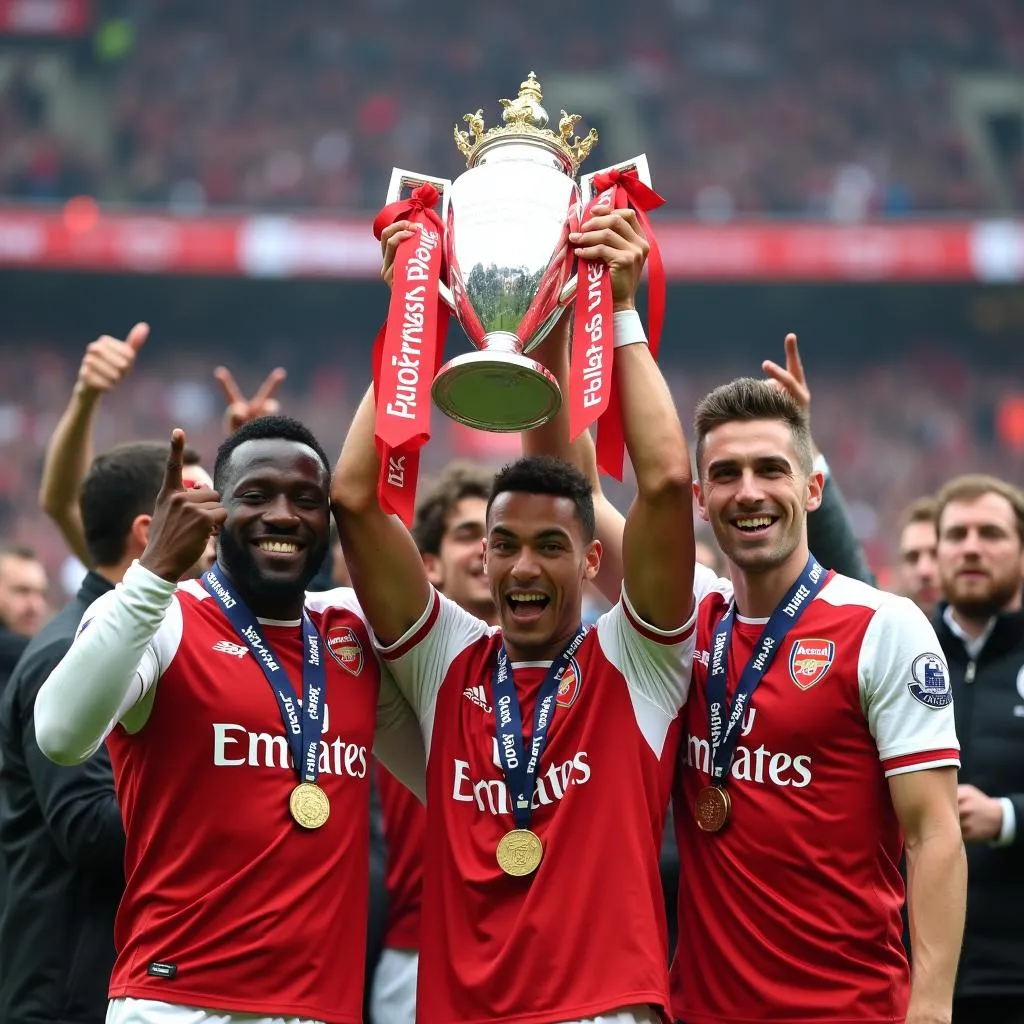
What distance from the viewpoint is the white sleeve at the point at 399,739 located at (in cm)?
330

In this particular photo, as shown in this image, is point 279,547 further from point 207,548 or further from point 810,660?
point 810,660

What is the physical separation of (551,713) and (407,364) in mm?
774

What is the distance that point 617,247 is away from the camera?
312 centimetres

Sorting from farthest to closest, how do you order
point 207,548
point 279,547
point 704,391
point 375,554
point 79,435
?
point 704,391, point 79,435, point 207,548, point 375,554, point 279,547

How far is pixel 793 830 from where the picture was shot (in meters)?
3.00

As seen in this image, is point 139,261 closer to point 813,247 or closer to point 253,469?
point 813,247

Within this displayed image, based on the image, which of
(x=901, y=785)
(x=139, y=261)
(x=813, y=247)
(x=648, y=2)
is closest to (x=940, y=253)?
(x=813, y=247)

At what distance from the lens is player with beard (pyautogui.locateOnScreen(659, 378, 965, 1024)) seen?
9.59 feet

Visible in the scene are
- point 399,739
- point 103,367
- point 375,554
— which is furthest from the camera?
point 103,367

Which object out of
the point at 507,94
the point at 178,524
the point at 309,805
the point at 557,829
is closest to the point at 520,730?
the point at 557,829

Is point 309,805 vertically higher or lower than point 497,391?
lower

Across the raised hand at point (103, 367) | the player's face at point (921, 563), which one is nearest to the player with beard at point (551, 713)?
the raised hand at point (103, 367)

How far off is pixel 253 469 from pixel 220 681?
45 centimetres

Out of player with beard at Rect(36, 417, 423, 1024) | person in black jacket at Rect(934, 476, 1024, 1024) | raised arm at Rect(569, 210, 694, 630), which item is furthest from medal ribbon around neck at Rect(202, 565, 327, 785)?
person in black jacket at Rect(934, 476, 1024, 1024)
